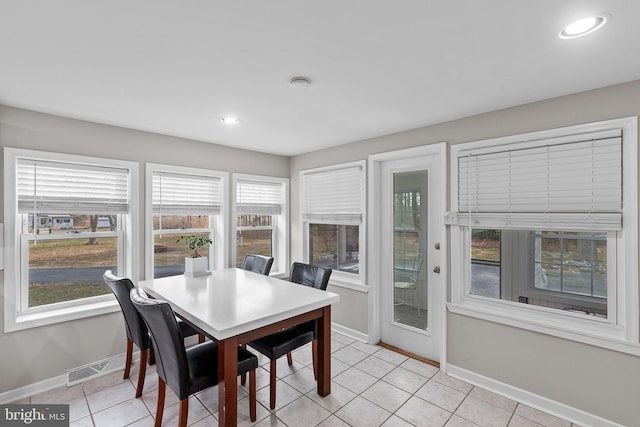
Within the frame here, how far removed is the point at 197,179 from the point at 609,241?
3810 millimetres

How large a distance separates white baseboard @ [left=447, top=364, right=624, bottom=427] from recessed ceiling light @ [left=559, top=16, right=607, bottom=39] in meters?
2.43

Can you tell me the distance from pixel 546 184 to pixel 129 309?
3.34 meters

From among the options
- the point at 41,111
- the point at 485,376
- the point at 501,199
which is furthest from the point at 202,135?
the point at 485,376

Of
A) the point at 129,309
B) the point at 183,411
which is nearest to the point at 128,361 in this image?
the point at 129,309

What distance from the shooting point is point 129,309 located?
233 cm

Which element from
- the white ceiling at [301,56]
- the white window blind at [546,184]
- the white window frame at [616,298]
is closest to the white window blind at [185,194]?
the white ceiling at [301,56]

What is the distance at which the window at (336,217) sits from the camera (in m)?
3.63

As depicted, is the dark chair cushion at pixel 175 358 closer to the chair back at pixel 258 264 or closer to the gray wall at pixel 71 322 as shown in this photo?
the gray wall at pixel 71 322

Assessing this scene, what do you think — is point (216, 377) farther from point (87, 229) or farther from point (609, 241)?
point (609, 241)

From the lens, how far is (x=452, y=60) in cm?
171

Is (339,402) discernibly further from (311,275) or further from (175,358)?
(175,358)

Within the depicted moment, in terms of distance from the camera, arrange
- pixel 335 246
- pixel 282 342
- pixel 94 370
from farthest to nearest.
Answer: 1. pixel 335 246
2. pixel 94 370
3. pixel 282 342

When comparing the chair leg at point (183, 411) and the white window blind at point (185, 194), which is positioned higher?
the white window blind at point (185, 194)

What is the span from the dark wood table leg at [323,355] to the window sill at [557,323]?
122cm
